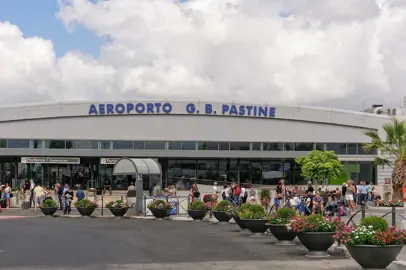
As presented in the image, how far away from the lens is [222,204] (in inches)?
938

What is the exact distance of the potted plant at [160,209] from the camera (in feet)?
87.0

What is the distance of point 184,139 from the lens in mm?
50125

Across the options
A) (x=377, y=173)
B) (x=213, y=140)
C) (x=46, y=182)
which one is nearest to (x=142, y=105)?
(x=213, y=140)

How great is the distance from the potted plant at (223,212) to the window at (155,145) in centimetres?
2658

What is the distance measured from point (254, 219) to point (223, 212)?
5.49 metres

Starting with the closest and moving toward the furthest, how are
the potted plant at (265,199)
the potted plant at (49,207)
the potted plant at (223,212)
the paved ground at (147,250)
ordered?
1. the paved ground at (147,250)
2. the potted plant at (223,212)
3. the potted plant at (49,207)
4. the potted plant at (265,199)

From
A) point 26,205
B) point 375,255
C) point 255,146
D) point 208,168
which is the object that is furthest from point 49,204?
point 255,146

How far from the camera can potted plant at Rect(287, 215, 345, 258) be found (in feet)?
43.6

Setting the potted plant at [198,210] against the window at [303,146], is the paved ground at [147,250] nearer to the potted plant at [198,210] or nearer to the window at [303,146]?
the potted plant at [198,210]

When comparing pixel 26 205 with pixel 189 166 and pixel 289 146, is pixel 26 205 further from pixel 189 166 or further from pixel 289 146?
pixel 289 146

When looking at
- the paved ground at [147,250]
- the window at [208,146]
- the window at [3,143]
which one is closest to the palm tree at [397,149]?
the paved ground at [147,250]

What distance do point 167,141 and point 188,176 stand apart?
11.9 ft

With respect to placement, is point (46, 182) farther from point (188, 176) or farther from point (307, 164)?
point (307, 164)

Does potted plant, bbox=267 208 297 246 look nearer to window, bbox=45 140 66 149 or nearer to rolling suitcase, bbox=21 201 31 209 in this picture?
rolling suitcase, bbox=21 201 31 209
